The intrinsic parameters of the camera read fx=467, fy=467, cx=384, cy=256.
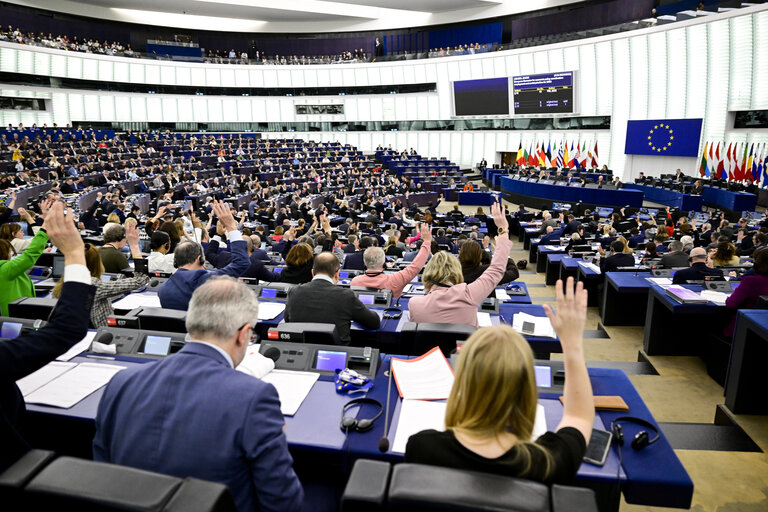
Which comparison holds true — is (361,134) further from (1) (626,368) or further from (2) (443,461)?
(2) (443,461)

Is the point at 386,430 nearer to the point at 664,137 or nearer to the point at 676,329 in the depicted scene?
the point at 676,329

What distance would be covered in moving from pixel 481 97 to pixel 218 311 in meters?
24.7

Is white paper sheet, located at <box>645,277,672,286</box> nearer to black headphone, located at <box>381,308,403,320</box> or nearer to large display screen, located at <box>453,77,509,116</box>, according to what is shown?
black headphone, located at <box>381,308,403,320</box>

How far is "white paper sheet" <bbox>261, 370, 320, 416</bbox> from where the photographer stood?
2.02 m

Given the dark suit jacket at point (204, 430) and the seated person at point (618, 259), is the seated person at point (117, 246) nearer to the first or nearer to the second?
the dark suit jacket at point (204, 430)

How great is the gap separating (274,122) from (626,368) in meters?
29.6

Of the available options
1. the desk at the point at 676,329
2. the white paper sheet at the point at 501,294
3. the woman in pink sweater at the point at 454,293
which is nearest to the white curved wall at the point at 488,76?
the desk at the point at 676,329

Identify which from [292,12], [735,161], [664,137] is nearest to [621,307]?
[735,161]

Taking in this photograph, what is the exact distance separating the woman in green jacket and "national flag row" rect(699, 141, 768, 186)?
17539mm

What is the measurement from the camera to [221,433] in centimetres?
131

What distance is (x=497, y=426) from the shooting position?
124 centimetres

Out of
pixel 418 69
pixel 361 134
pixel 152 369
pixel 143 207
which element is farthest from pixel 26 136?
pixel 152 369

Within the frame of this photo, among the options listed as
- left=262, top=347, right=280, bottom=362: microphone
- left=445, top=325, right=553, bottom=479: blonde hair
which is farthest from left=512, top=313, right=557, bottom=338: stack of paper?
left=445, top=325, right=553, bottom=479: blonde hair

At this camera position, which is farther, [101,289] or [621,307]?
[621,307]
